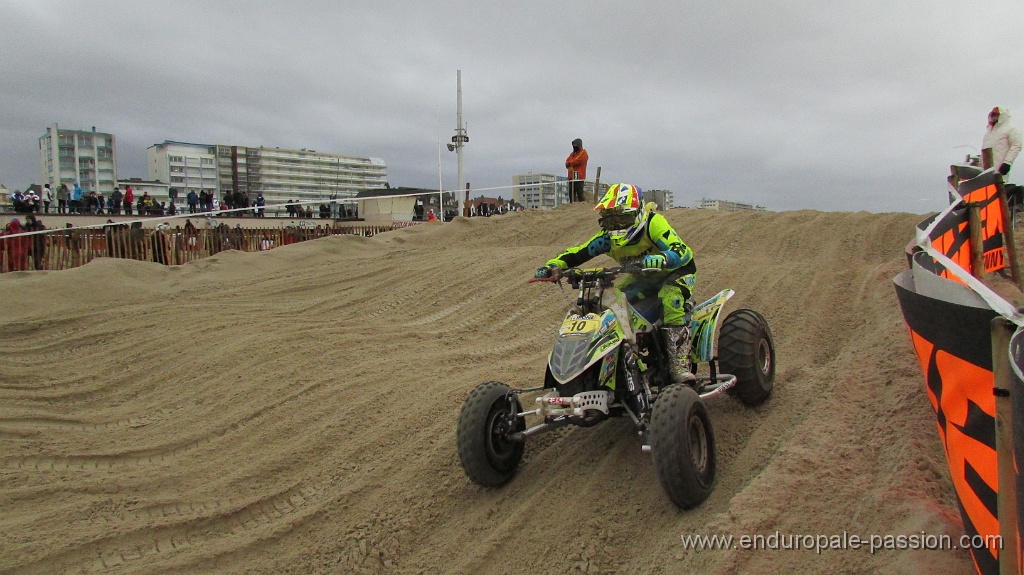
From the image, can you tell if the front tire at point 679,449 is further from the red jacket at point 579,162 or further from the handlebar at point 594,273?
the red jacket at point 579,162

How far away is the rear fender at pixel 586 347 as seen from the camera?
3.97m

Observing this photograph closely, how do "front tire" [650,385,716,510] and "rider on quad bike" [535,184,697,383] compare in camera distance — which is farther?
"rider on quad bike" [535,184,697,383]

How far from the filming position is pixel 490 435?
422 centimetres

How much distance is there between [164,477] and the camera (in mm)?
5062

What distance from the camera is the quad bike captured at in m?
3.57

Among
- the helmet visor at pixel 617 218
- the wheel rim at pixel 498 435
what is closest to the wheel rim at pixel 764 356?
the helmet visor at pixel 617 218

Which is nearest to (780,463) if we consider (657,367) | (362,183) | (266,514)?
(657,367)

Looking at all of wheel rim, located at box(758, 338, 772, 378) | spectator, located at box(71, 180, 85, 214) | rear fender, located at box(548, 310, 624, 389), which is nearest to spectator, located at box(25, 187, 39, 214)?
spectator, located at box(71, 180, 85, 214)

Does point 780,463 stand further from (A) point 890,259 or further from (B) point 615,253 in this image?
(A) point 890,259

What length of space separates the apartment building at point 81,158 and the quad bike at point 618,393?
3626cm

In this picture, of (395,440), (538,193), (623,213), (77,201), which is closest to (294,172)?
(538,193)

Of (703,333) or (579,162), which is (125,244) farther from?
(703,333)

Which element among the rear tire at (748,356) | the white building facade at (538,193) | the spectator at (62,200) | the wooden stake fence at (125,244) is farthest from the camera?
the white building facade at (538,193)

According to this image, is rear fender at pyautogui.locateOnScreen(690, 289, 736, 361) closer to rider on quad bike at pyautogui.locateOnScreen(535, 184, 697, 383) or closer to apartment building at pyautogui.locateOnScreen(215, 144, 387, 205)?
rider on quad bike at pyautogui.locateOnScreen(535, 184, 697, 383)
